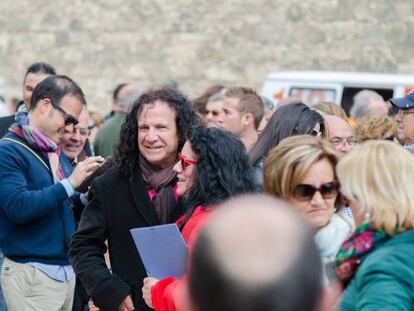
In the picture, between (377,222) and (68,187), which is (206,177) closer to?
(377,222)

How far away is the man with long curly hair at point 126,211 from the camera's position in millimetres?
4699

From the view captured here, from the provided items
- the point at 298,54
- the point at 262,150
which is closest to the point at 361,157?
the point at 262,150

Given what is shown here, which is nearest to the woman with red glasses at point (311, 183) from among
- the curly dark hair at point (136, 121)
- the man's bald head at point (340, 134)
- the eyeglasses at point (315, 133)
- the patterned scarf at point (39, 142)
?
the curly dark hair at point (136, 121)

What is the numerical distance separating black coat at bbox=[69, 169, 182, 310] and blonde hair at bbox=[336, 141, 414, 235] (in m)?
1.62

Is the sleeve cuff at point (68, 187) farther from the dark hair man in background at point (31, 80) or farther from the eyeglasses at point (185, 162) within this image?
the dark hair man in background at point (31, 80)

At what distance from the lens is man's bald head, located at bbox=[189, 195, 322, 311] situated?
196 centimetres

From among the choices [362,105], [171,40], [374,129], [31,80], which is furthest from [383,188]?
[171,40]

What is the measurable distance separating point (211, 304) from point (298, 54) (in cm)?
1674

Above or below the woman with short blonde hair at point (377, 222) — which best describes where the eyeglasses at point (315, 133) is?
below

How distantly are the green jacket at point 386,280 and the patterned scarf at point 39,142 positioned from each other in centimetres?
269

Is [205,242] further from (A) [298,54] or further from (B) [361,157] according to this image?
(A) [298,54]

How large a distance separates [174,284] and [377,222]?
108 cm

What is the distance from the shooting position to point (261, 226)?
1.99 m

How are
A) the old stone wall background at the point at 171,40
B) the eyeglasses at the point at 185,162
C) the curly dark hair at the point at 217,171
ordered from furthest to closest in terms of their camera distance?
1. the old stone wall background at the point at 171,40
2. the eyeglasses at the point at 185,162
3. the curly dark hair at the point at 217,171
